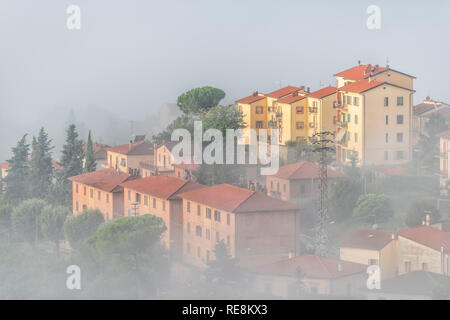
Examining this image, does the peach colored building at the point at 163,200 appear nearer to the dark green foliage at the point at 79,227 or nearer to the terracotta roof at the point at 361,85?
the dark green foliage at the point at 79,227

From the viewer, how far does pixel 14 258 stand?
1402 cm

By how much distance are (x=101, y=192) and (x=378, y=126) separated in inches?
189

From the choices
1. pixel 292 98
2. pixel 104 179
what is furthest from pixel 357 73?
pixel 104 179

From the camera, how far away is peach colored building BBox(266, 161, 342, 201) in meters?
15.0

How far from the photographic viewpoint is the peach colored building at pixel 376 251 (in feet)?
39.2

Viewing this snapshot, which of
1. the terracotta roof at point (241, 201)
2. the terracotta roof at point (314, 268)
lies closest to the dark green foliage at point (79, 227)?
the terracotta roof at point (241, 201)

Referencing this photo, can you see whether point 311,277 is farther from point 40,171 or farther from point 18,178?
point 18,178

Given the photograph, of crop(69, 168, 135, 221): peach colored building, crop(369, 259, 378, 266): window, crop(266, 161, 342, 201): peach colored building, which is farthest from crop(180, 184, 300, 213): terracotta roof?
crop(69, 168, 135, 221): peach colored building

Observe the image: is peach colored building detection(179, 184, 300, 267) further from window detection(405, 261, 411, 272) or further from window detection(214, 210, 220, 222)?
window detection(405, 261, 411, 272)

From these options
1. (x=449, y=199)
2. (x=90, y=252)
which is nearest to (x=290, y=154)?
(x=449, y=199)

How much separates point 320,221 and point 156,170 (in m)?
4.95

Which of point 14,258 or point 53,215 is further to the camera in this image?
point 53,215

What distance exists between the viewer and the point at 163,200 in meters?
14.0
